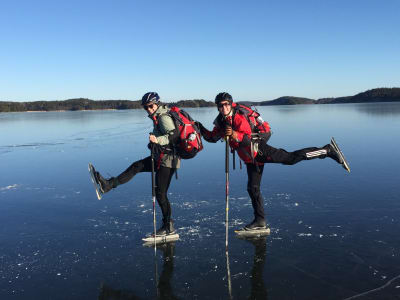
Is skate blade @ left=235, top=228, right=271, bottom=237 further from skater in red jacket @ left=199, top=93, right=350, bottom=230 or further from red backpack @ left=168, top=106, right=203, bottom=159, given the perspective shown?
red backpack @ left=168, top=106, right=203, bottom=159

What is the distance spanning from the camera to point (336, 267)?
4633 mm

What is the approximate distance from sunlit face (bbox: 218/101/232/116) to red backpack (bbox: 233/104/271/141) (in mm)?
148

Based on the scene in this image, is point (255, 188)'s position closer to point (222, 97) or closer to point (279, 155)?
point (279, 155)

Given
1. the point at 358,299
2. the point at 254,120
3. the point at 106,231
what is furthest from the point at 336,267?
the point at 106,231

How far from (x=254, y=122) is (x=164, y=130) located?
1690mm

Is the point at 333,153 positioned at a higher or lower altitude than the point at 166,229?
higher

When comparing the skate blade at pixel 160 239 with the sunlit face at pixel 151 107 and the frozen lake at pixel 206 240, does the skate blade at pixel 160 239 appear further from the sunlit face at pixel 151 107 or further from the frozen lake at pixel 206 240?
the sunlit face at pixel 151 107

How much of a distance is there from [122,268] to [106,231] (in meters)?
1.59

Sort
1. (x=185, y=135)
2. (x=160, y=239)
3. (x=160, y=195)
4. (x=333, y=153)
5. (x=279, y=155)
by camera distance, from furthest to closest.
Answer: (x=333, y=153), (x=279, y=155), (x=160, y=195), (x=185, y=135), (x=160, y=239)

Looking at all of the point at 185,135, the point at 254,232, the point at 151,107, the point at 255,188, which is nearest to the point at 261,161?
the point at 255,188

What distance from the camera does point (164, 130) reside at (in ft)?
19.0

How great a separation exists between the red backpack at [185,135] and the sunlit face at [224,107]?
1.95 ft

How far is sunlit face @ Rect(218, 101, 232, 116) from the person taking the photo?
5820mm

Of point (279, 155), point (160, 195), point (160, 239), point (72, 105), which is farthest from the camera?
point (72, 105)
